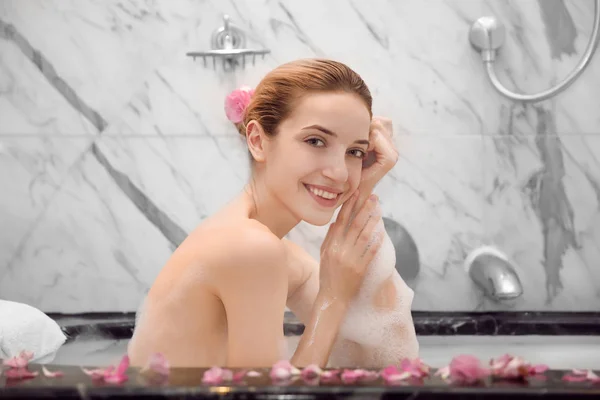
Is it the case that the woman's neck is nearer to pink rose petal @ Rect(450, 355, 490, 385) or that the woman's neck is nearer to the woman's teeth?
the woman's teeth

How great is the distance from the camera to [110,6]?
2330 mm

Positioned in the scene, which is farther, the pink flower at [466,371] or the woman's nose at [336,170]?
the woman's nose at [336,170]

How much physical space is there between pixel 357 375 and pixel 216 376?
0.21 meters

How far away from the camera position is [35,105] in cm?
235

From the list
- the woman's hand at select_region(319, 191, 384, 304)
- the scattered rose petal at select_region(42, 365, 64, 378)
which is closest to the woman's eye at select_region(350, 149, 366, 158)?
the woman's hand at select_region(319, 191, 384, 304)

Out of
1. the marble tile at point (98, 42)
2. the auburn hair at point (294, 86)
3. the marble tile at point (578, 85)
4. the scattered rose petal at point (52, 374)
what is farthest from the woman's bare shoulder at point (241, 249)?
the marble tile at point (578, 85)

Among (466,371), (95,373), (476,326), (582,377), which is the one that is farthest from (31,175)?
(582,377)

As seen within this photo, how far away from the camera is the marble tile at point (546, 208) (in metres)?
2.32

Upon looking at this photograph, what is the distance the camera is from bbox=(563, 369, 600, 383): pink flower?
3.73 ft

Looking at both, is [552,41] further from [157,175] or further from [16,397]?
[16,397]

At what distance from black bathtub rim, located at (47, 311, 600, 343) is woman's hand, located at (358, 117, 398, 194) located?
2.26 ft

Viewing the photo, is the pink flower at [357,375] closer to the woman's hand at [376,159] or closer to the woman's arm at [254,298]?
the woman's arm at [254,298]

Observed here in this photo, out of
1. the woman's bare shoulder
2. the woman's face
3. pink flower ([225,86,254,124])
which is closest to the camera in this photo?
the woman's bare shoulder

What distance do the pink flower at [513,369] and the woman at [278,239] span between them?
401 mm
